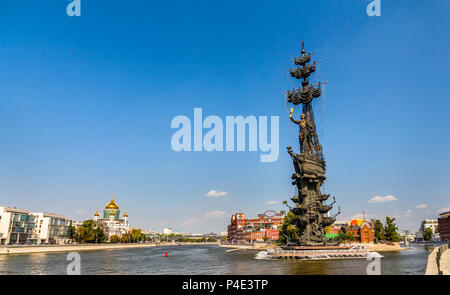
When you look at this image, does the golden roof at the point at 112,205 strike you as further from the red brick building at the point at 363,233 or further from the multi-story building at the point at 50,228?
the red brick building at the point at 363,233

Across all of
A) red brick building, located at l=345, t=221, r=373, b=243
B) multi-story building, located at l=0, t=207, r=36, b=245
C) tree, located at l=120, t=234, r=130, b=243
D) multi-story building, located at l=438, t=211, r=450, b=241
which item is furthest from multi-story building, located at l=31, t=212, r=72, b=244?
multi-story building, located at l=438, t=211, r=450, b=241

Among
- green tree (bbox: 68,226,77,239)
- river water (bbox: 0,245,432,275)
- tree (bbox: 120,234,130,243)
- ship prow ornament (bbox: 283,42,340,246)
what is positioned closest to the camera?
river water (bbox: 0,245,432,275)

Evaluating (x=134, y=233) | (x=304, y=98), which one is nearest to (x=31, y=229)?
(x=134, y=233)

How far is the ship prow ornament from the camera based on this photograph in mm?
71000

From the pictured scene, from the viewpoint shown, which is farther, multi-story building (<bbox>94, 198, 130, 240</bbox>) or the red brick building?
multi-story building (<bbox>94, 198, 130, 240</bbox>)

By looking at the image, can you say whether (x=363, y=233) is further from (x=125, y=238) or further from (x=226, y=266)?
(x=125, y=238)

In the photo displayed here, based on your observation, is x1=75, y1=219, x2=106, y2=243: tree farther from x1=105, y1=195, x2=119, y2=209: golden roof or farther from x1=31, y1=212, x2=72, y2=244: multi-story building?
x1=105, y1=195, x2=119, y2=209: golden roof

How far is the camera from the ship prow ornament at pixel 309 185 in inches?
2795

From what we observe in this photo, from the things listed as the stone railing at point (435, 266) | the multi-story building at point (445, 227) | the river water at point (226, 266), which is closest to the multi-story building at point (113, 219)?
the river water at point (226, 266)

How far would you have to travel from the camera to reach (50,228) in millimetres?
128125

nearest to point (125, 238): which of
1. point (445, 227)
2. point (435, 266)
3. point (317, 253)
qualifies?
point (317, 253)

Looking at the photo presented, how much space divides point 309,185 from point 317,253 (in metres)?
17.9

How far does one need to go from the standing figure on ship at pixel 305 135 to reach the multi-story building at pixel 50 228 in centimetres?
10703
